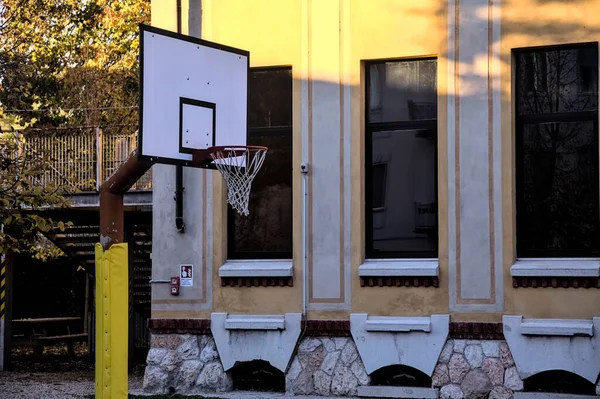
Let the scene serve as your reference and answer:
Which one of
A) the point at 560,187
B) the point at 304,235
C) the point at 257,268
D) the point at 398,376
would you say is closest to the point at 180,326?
the point at 257,268

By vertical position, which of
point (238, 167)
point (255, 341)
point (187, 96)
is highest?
point (187, 96)

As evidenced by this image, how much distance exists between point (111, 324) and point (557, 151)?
6235 millimetres

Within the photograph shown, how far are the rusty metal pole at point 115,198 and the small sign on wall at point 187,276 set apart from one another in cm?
371

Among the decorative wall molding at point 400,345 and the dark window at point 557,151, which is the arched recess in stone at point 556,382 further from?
the dark window at point 557,151

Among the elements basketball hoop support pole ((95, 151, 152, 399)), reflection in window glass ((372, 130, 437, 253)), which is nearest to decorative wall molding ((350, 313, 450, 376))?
reflection in window glass ((372, 130, 437, 253))

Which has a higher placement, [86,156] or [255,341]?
[86,156]

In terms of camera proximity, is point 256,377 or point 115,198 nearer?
point 115,198

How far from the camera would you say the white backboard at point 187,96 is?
40.7 feet

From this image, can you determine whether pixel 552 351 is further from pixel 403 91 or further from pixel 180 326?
pixel 180 326

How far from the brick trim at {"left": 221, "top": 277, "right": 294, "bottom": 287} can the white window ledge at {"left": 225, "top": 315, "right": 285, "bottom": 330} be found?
44 centimetres

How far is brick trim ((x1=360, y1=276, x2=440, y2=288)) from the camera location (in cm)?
1421

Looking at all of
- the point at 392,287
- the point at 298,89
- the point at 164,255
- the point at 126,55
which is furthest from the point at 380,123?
the point at 126,55

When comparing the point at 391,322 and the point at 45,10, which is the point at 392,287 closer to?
the point at 391,322

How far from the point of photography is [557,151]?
45.8 feet
